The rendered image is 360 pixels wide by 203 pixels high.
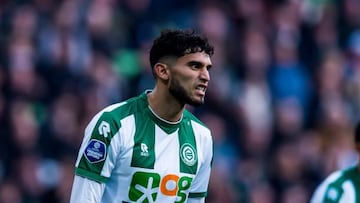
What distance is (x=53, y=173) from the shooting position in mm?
14094

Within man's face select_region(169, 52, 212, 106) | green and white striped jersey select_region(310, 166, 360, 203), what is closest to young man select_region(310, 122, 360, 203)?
green and white striped jersey select_region(310, 166, 360, 203)

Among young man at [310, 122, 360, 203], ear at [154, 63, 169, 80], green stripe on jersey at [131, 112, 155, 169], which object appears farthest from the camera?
young man at [310, 122, 360, 203]

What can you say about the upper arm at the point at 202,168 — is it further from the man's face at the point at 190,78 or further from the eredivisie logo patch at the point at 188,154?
the man's face at the point at 190,78

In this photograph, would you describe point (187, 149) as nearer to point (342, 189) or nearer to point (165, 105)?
point (165, 105)

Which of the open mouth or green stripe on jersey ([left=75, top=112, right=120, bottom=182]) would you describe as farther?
the open mouth

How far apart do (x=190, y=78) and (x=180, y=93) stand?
0.11 metres

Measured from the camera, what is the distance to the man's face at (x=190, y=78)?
8.26m

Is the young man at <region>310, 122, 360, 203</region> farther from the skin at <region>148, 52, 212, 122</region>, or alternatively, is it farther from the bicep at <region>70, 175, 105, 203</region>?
the bicep at <region>70, 175, 105, 203</region>

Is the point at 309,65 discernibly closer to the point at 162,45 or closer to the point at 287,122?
the point at 287,122

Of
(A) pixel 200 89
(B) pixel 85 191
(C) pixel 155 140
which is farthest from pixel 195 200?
(B) pixel 85 191

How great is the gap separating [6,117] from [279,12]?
4094mm

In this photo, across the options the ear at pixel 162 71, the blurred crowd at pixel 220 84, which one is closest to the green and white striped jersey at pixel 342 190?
the ear at pixel 162 71

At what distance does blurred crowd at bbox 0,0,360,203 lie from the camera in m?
14.2

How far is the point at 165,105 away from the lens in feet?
27.6
